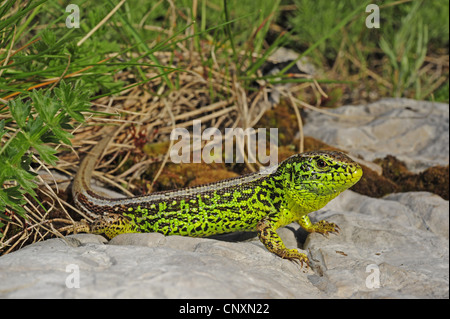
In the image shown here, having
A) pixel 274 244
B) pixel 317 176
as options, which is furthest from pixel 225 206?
pixel 317 176

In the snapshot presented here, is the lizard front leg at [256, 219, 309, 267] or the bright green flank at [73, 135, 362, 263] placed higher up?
the bright green flank at [73, 135, 362, 263]

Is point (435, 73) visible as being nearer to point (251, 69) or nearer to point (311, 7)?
point (311, 7)

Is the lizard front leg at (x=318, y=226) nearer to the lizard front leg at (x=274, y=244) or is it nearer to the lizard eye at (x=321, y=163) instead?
the lizard front leg at (x=274, y=244)

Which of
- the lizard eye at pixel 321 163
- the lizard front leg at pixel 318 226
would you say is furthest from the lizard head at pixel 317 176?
the lizard front leg at pixel 318 226

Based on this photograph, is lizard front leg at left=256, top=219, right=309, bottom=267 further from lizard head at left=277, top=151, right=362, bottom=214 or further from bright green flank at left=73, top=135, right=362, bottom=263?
lizard head at left=277, top=151, right=362, bottom=214

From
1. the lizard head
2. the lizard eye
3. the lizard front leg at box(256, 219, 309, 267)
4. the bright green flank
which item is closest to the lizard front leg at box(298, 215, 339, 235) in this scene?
the bright green flank
